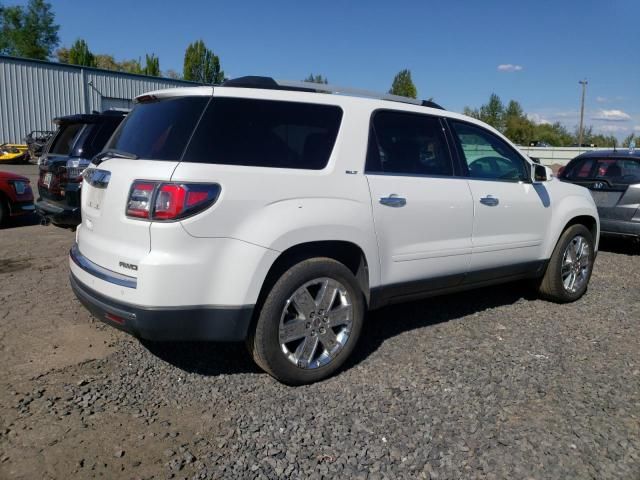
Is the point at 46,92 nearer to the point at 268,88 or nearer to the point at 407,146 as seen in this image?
the point at 268,88

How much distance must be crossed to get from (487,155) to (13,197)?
26.2 ft

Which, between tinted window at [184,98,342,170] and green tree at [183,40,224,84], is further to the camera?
green tree at [183,40,224,84]

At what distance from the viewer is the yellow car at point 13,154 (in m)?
25.2

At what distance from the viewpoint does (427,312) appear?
5.22 metres

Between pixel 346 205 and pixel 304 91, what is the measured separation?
0.88 metres

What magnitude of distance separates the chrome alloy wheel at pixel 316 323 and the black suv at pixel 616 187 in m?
5.93

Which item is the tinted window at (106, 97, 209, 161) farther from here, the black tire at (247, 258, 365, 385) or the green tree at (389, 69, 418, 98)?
the green tree at (389, 69, 418, 98)

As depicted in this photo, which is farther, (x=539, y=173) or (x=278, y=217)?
(x=539, y=173)

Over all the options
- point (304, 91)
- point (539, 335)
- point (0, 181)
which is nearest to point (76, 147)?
point (0, 181)

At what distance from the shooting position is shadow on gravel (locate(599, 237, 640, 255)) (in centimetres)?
867

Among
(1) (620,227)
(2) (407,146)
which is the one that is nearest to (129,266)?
(2) (407,146)

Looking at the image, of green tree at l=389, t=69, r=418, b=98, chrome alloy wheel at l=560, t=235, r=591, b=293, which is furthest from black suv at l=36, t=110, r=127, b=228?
green tree at l=389, t=69, r=418, b=98

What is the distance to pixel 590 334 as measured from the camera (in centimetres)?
473

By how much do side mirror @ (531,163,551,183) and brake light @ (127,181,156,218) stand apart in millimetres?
3565
